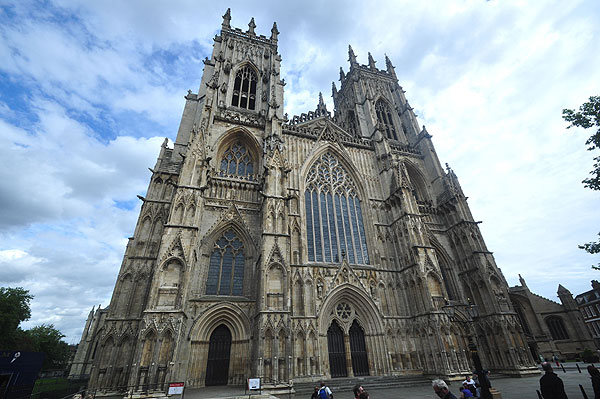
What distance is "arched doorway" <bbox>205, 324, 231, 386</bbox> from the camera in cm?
1441

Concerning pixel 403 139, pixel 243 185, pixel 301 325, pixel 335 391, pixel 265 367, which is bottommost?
pixel 335 391

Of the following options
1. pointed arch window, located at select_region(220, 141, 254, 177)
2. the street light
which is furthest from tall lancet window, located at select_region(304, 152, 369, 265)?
the street light

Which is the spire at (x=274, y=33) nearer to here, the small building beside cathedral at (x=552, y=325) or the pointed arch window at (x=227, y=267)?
the pointed arch window at (x=227, y=267)

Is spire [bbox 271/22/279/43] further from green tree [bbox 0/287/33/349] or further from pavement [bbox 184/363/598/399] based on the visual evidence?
green tree [bbox 0/287/33/349]

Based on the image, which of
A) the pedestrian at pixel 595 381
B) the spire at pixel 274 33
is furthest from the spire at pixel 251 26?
the pedestrian at pixel 595 381

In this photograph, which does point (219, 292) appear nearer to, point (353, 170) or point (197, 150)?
point (197, 150)

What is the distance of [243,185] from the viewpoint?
19625 millimetres

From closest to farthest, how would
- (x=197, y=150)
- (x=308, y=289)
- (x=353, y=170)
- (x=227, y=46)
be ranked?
(x=308, y=289), (x=197, y=150), (x=353, y=170), (x=227, y=46)

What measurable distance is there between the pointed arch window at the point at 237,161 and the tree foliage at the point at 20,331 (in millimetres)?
28558

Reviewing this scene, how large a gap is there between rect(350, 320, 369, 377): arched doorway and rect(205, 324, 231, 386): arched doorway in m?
7.48

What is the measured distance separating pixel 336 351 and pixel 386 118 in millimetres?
25690

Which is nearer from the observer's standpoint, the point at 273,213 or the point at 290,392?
the point at 290,392

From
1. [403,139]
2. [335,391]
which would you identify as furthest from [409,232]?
[403,139]

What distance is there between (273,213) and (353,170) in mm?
9733
